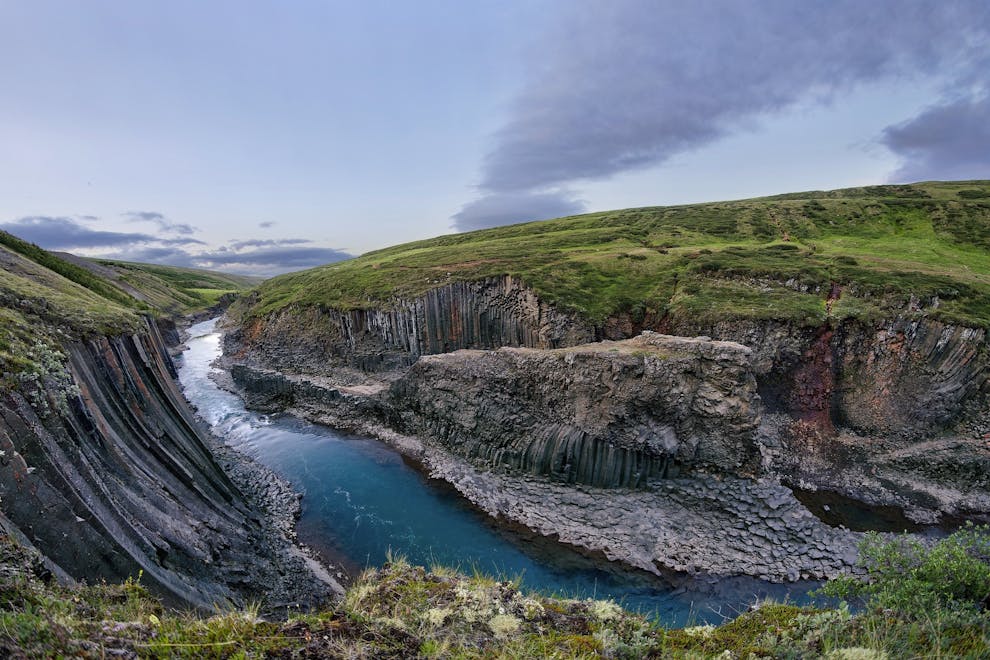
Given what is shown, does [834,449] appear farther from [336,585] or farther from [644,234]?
[644,234]

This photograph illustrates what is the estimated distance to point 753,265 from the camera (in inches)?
1740

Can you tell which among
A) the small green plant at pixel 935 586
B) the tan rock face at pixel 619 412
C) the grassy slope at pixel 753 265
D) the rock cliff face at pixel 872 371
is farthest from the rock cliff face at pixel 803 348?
the small green plant at pixel 935 586

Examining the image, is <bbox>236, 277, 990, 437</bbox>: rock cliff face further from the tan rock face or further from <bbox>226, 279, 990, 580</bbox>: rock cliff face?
the tan rock face

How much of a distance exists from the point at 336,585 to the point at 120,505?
9.72 metres

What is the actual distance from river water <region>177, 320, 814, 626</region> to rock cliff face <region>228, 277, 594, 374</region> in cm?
1446

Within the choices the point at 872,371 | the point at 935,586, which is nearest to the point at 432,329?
the point at 872,371

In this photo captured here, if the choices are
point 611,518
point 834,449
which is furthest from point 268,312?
point 834,449

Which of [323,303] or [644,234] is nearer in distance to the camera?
[323,303]

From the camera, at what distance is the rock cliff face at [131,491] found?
10789 millimetres

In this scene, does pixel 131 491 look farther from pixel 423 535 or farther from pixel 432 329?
pixel 432 329

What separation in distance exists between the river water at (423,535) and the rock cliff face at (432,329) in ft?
47.4

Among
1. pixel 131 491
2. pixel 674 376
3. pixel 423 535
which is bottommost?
pixel 423 535

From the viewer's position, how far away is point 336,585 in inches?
752

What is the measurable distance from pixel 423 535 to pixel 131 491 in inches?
539
